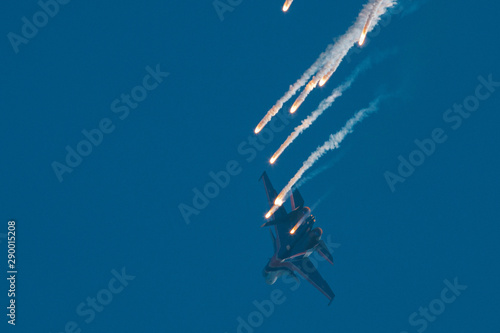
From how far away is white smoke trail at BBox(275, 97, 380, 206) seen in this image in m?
56.1

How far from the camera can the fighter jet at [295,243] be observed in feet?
196

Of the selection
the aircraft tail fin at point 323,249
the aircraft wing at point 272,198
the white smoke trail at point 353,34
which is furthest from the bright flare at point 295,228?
the white smoke trail at point 353,34

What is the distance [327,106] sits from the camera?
55.6m

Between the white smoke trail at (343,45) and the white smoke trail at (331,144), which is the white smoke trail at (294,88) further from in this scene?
the white smoke trail at (331,144)

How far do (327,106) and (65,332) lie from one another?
5467cm

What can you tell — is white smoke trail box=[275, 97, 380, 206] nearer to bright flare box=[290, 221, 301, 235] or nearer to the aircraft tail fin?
bright flare box=[290, 221, 301, 235]

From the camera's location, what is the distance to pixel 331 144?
5662 cm

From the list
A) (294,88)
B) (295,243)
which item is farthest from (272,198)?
(294,88)

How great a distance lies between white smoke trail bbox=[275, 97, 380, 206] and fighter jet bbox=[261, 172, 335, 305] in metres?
2.84

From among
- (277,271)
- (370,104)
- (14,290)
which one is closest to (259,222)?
→ (277,271)

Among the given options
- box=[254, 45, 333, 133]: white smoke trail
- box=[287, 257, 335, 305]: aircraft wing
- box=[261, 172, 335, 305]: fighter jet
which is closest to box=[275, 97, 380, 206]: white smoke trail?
box=[261, 172, 335, 305]: fighter jet

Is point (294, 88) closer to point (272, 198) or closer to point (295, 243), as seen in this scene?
point (272, 198)

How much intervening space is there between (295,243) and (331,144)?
1268 cm

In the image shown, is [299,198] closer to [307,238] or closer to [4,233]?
[307,238]
